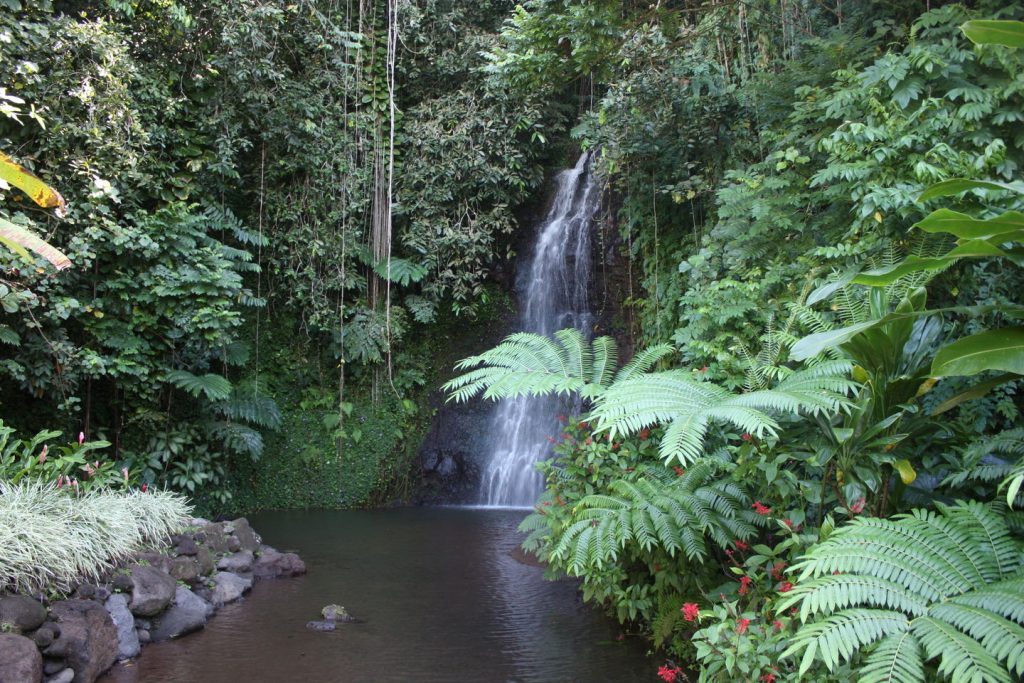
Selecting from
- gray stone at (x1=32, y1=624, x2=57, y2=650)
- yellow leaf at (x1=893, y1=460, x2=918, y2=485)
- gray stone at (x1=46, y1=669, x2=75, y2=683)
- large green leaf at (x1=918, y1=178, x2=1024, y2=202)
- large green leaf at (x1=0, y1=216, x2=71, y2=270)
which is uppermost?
large green leaf at (x1=918, y1=178, x2=1024, y2=202)

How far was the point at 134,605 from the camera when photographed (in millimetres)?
4895

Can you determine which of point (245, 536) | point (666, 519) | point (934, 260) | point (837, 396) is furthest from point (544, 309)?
point (934, 260)

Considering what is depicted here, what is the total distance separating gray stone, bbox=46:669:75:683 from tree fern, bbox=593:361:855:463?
3.37 meters

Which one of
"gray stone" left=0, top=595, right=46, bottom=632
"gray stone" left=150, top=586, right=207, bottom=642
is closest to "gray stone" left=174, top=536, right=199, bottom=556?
"gray stone" left=150, top=586, right=207, bottom=642

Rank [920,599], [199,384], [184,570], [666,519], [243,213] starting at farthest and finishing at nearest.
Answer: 1. [243,213]
2. [199,384]
3. [184,570]
4. [666,519]
5. [920,599]

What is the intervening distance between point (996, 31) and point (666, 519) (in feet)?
8.46

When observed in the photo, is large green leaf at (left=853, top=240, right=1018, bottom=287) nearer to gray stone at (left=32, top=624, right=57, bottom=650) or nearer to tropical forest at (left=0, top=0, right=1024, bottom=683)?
tropical forest at (left=0, top=0, right=1024, bottom=683)

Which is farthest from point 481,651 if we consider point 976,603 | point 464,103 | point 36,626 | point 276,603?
point 464,103

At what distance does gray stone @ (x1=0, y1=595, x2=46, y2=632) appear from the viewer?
407 centimetres

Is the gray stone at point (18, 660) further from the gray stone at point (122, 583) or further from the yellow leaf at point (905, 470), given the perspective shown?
the yellow leaf at point (905, 470)

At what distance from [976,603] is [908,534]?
1.08 ft

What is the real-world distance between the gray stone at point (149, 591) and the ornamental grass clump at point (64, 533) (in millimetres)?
194

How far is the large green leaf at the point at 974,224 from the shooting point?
2.72 m

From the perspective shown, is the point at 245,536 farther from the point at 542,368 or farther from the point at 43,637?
the point at 542,368
